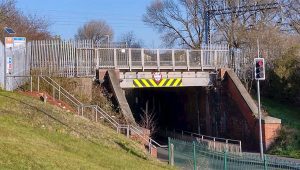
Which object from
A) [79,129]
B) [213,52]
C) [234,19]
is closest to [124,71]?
[213,52]

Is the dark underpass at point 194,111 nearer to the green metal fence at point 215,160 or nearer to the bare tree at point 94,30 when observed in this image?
the green metal fence at point 215,160

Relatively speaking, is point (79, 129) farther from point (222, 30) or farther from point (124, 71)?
point (222, 30)

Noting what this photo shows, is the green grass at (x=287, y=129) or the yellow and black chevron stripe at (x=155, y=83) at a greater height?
the yellow and black chevron stripe at (x=155, y=83)

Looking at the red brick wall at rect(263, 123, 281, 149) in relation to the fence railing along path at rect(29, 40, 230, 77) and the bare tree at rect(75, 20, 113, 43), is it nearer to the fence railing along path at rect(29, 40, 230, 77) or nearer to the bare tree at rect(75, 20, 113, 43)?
the fence railing along path at rect(29, 40, 230, 77)

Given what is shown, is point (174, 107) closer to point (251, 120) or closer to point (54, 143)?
point (251, 120)

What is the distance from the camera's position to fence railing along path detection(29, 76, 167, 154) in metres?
26.2

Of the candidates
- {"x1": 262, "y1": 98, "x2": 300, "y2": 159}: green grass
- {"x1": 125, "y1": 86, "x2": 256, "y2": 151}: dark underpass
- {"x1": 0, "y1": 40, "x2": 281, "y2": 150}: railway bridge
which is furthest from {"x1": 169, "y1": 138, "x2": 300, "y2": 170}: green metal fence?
{"x1": 125, "y1": 86, "x2": 256, "y2": 151}: dark underpass

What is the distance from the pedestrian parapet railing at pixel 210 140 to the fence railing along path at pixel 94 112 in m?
3.76

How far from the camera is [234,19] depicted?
56719 millimetres

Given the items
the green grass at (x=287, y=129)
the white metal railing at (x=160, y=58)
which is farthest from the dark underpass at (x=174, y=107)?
the green grass at (x=287, y=129)

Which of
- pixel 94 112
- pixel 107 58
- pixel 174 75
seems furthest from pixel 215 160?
pixel 174 75

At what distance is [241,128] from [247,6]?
24.3 m

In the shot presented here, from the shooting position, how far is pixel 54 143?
15930mm

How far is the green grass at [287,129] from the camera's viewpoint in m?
30.5
